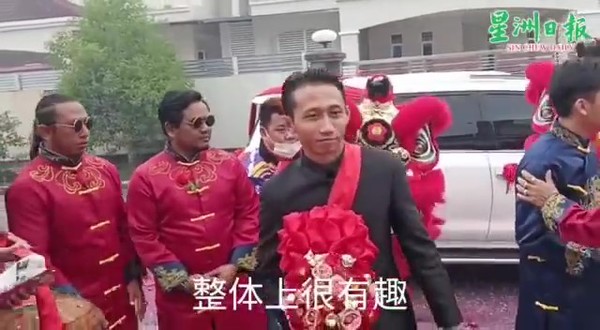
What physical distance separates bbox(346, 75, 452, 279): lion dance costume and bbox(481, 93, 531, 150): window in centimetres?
187

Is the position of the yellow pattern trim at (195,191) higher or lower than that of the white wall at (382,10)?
lower

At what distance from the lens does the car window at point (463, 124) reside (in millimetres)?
5789

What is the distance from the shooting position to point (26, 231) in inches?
121

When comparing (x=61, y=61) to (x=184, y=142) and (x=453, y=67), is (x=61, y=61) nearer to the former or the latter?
(x=453, y=67)

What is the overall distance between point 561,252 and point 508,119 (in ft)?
10.9

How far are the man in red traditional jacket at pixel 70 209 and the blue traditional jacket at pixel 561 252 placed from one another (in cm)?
164

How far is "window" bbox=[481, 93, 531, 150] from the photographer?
5.74m

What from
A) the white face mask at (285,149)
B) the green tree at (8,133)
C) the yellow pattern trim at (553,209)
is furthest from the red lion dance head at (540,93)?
the green tree at (8,133)

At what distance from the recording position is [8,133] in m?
13.0

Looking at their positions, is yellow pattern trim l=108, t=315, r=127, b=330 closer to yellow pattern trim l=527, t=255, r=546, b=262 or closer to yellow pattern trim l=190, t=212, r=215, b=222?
yellow pattern trim l=190, t=212, r=215, b=222

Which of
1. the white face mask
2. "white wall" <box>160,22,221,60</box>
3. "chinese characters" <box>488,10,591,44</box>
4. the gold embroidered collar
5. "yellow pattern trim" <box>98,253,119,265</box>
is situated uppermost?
"white wall" <box>160,22,221,60</box>

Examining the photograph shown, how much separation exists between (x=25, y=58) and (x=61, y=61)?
173 inches

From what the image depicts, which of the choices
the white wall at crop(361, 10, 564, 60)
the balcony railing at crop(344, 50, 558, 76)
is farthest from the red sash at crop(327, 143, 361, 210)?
the white wall at crop(361, 10, 564, 60)

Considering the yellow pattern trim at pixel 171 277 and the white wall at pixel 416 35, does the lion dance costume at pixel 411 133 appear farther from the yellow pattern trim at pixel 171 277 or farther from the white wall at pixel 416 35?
the white wall at pixel 416 35
